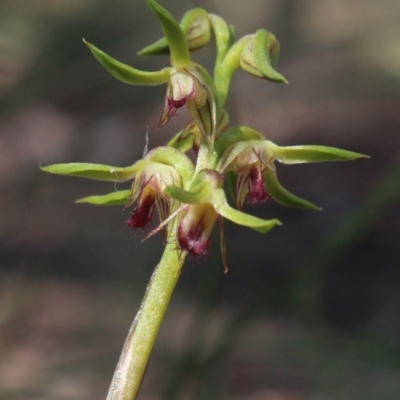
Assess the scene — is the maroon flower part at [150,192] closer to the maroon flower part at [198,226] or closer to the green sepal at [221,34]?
the maroon flower part at [198,226]

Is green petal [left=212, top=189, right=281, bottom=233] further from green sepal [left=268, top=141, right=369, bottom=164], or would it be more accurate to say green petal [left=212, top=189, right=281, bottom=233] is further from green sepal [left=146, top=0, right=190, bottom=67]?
green sepal [left=146, top=0, right=190, bottom=67]

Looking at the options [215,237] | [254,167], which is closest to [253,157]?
[254,167]

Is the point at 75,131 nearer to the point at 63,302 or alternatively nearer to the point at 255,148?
the point at 63,302

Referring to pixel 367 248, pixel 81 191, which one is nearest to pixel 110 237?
pixel 81 191

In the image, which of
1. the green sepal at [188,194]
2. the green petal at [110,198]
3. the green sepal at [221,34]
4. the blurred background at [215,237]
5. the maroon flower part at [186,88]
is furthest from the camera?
the blurred background at [215,237]

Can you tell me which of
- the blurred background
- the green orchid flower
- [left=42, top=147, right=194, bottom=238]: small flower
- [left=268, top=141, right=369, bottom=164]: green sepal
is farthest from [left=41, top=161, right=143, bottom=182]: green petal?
the blurred background

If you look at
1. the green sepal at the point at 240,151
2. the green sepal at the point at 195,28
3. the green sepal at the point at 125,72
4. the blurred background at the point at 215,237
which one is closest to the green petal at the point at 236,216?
the green sepal at the point at 240,151
